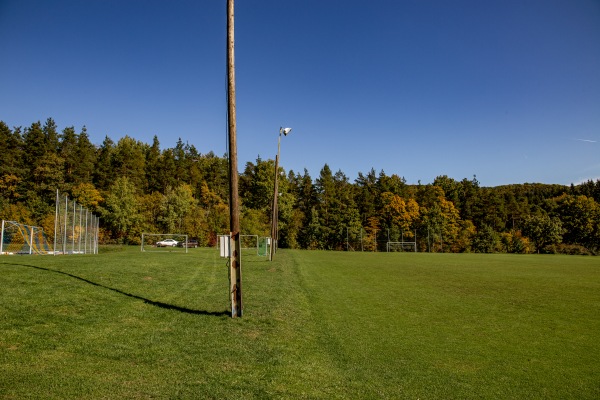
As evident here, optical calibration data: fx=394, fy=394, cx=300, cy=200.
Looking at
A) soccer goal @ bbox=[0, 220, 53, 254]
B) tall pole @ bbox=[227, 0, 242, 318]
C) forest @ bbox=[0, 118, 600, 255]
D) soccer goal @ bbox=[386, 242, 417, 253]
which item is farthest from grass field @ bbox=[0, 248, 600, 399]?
soccer goal @ bbox=[386, 242, 417, 253]

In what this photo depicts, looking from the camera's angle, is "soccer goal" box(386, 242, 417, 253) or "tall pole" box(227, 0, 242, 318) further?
"soccer goal" box(386, 242, 417, 253)

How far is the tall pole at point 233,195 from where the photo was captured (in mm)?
9977

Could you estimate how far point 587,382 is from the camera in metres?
6.04

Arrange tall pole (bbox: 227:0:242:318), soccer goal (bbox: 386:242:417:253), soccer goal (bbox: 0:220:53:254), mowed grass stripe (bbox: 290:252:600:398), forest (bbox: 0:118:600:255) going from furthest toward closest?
soccer goal (bbox: 386:242:417:253), forest (bbox: 0:118:600:255), soccer goal (bbox: 0:220:53:254), tall pole (bbox: 227:0:242:318), mowed grass stripe (bbox: 290:252:600:398)

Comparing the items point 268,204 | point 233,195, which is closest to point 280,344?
point 233,195

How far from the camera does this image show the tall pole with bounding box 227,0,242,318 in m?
9.98

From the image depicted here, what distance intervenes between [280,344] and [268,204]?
86.8 meters

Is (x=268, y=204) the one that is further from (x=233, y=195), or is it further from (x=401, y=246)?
(x=233, y=195)

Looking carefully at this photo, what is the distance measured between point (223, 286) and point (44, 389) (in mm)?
10757

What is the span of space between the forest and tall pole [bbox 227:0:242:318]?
5739 centimetres

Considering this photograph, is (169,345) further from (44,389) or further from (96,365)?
(44,389)

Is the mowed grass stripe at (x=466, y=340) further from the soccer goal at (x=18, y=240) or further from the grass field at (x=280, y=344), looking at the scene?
the soccer goal at (x=18, y=240)

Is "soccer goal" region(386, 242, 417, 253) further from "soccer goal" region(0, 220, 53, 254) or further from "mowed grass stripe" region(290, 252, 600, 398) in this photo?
"mowed grass stripe" region(290, 252, 600, 398)

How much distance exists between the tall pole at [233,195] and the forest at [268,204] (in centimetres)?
5739
